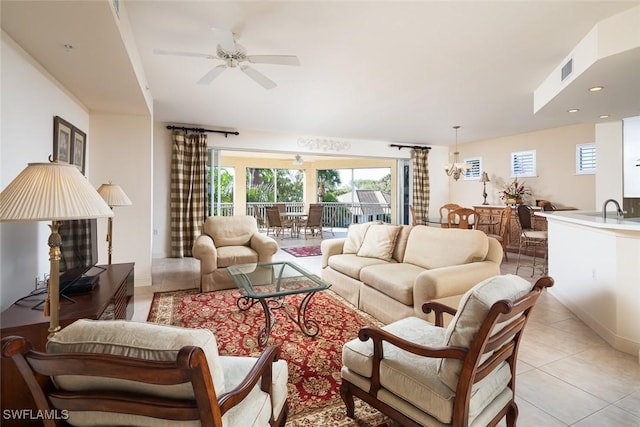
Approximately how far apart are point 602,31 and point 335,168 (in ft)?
27.5

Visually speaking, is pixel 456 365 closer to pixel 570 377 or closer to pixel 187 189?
pixel 570 377

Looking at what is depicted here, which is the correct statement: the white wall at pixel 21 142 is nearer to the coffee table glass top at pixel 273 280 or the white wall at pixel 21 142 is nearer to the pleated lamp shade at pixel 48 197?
the pleated lamp shade at pixel 48 197

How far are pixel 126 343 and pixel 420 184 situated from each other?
817cm

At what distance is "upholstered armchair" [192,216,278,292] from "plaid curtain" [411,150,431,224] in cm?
505

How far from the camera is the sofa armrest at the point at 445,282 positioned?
2.33 m

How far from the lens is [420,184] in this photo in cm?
823

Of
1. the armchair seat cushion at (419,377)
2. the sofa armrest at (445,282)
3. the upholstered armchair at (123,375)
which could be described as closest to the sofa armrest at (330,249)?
the sofa armrest at (445,282)

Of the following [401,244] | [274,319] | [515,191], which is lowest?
[274,319]

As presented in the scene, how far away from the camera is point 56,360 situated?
0.76 metres

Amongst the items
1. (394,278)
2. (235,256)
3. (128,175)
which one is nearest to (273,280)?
(394,278)

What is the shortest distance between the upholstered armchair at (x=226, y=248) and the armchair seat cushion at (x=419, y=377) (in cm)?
255

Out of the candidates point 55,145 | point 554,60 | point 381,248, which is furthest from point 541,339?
point 55,145

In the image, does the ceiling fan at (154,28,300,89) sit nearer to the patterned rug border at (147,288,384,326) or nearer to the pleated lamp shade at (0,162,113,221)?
the pleated lamp shade at (0,162,113,221)

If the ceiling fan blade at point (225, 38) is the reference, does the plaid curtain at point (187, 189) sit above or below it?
below
